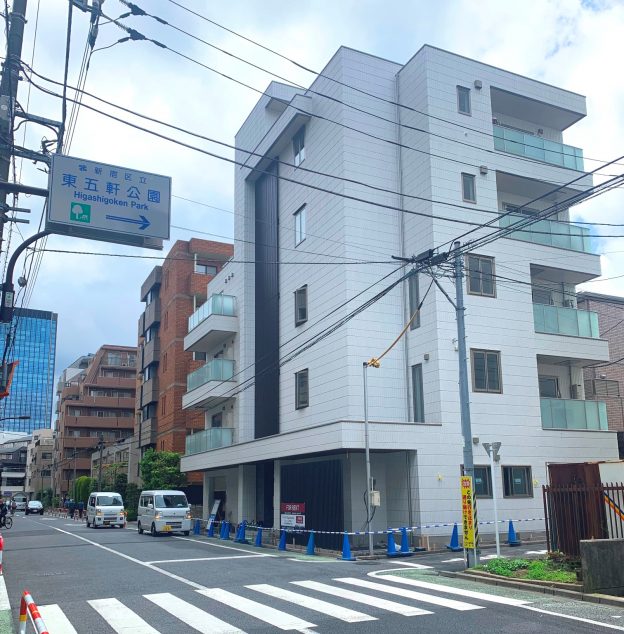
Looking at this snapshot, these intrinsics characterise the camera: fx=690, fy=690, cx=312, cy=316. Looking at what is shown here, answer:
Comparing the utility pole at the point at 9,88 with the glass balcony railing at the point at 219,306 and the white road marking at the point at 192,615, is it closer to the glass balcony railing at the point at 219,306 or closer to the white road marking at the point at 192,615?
the white road marking at the point at 192,615

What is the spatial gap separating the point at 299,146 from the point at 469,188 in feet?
27.1

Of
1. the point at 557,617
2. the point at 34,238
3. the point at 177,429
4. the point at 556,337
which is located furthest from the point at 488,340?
the point at 177,429

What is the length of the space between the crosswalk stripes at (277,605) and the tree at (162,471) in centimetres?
2962

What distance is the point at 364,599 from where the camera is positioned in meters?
12.0

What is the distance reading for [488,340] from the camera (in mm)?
24141

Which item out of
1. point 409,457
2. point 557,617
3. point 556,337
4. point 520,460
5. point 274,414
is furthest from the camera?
point 274,414

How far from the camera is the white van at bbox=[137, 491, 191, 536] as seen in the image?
29.1 metres

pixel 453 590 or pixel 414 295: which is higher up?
pixel 414 295

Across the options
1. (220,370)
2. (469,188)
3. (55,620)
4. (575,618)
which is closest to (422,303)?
(469,188)

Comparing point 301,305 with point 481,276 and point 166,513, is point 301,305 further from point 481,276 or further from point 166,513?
point 166,513

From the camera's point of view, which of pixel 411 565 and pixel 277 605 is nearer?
pixel 277 605

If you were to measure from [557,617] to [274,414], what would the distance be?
66.9ft

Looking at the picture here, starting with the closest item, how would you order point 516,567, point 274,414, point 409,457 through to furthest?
point 516,567, point 409,457, point 274,414

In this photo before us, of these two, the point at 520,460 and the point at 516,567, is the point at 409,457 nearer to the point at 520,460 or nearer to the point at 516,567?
the point at 520,460
